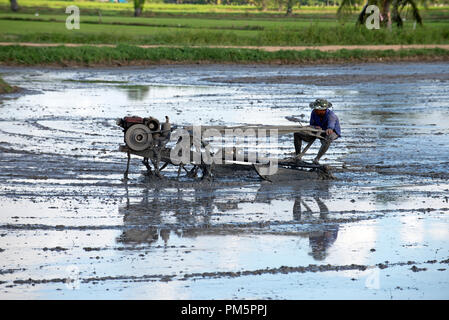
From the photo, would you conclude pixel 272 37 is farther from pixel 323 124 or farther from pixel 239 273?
pixel 239 273

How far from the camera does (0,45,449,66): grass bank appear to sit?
37.0 metres

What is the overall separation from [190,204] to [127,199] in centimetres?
94

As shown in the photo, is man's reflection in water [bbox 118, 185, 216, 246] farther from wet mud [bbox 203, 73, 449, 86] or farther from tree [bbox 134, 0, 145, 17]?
tree [bbox 134, 0, 145, 17]

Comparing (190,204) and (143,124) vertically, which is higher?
(143,124)

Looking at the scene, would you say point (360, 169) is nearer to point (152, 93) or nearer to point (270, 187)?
point (270, 187)

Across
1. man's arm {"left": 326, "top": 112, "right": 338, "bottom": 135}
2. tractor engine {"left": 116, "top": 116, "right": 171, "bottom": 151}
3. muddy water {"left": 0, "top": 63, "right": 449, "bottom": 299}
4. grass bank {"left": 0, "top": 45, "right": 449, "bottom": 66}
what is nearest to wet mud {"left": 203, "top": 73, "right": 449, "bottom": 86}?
grass bank {"left": 0, "top": 45, "right": 449, "bottom": 66}

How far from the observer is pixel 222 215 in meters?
11.6

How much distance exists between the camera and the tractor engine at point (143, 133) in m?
13.1

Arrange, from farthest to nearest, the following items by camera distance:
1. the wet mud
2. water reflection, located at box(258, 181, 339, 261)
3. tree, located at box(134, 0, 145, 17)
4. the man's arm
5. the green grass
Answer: tree, located at box(134, 0, 145, 17), the green grass, the wet mud, the man's arm, water reflection, located at box(258, 181, 339, 261)

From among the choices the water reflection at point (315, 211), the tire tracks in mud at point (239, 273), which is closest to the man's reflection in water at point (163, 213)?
the water reflection at point (315, 211)

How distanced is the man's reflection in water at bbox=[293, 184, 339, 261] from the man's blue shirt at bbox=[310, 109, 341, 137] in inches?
52.8

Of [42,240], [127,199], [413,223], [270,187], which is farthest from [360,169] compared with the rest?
[42,240]

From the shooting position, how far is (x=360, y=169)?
14844mm

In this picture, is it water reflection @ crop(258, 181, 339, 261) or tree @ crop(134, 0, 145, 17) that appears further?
tree @ crop(134, 0, 145, 17)
